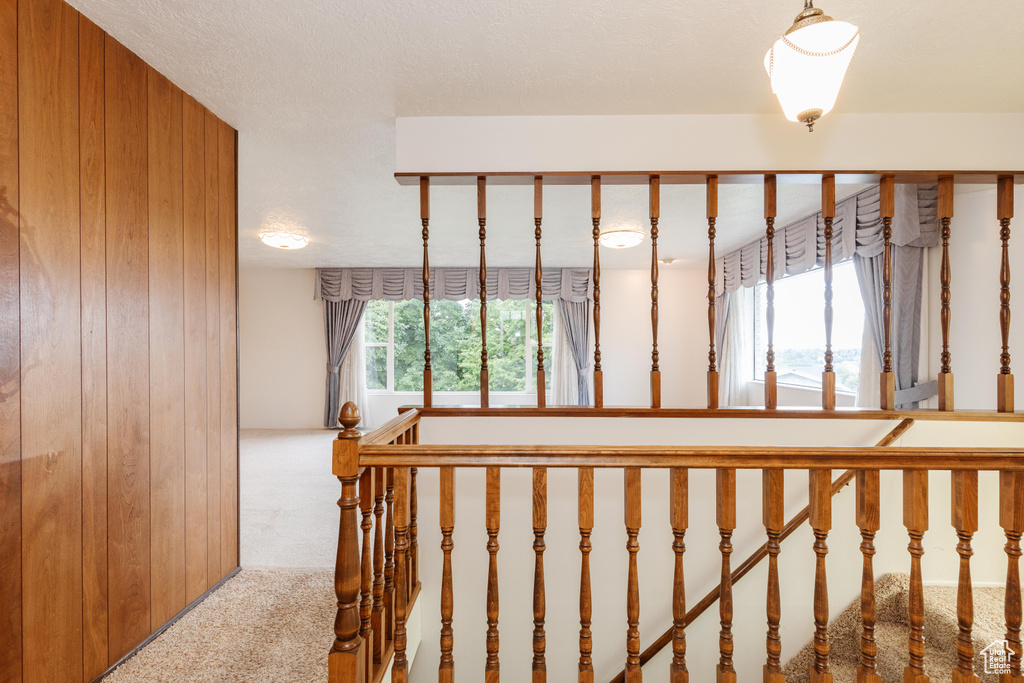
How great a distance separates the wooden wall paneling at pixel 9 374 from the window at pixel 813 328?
14.4 ft

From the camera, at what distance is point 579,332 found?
23.2 ft

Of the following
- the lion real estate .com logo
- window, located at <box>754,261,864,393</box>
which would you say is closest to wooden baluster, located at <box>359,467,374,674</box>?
the lion real estate .com logo

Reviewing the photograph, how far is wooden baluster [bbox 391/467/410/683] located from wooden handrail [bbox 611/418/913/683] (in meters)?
1.44

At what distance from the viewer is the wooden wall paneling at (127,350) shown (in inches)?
71.5

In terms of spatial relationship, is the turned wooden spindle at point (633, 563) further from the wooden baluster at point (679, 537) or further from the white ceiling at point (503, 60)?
the white ceiling at point (503, 60)

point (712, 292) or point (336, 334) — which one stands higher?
point (712, 292)

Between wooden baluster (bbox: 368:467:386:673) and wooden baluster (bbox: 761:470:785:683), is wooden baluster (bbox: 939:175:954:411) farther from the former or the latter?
wooden baluster (bbox: 368:467:386:673)

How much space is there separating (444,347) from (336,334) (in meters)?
1.51

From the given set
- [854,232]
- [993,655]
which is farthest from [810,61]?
[854,232]

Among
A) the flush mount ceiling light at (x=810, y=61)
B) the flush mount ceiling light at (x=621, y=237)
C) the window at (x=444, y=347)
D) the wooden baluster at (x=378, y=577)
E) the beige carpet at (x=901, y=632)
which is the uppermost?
the flush mount ceiling light at (x=621, y=237)

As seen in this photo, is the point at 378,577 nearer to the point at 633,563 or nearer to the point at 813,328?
the point at 633,563

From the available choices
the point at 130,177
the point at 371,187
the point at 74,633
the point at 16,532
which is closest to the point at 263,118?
the point at 130,177

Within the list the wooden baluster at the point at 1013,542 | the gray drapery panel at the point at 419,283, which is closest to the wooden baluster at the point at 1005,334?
the wooden baluster at the point at 1013,542

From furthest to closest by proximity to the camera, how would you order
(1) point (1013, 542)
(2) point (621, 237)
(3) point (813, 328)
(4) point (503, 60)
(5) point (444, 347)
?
(5) point (444, 347), (3) point (813, 328), (2) point (621, 237), (4) point (503, 60), (1) point (1013, 542)
